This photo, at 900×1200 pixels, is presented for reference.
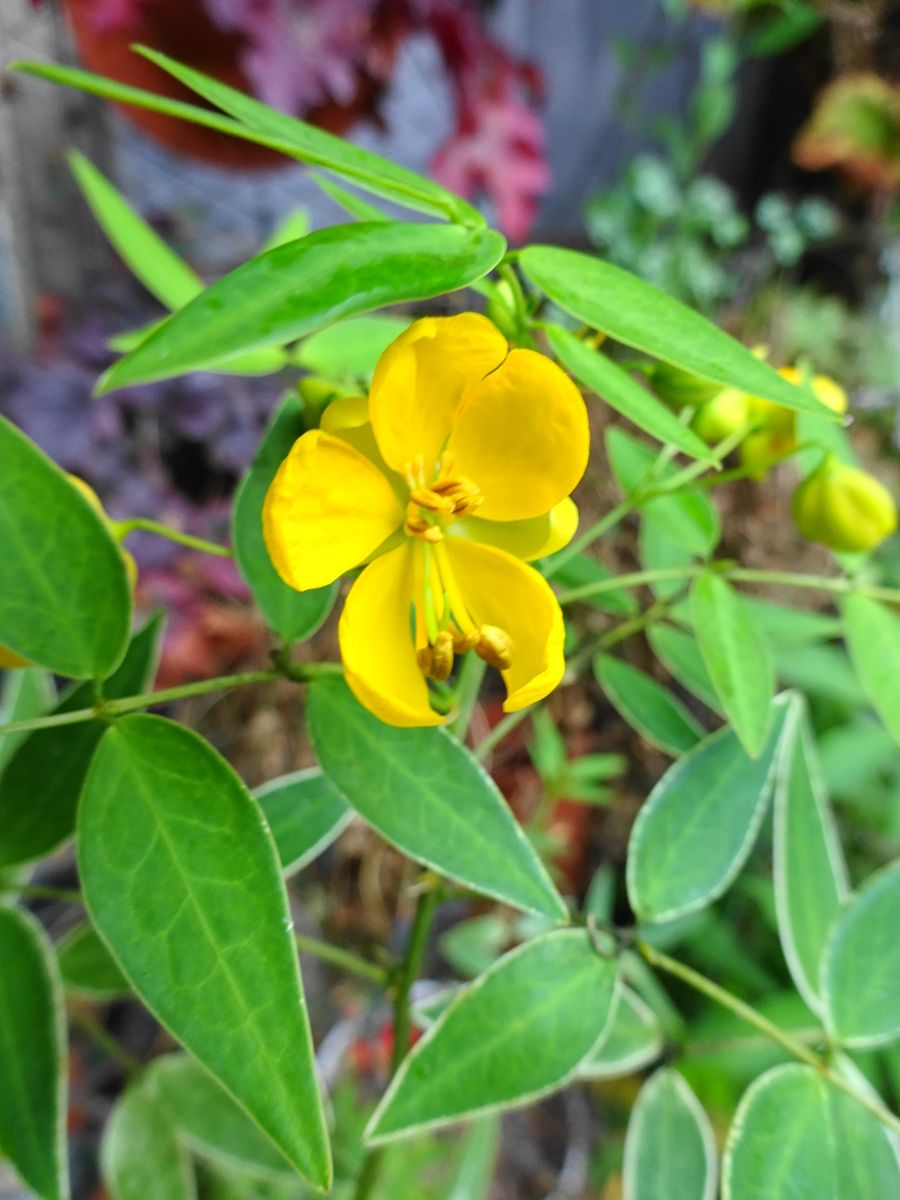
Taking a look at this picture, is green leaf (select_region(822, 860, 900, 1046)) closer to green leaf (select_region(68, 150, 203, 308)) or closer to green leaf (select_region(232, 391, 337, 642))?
green leaf (select_region(232, 391, 337, 642))

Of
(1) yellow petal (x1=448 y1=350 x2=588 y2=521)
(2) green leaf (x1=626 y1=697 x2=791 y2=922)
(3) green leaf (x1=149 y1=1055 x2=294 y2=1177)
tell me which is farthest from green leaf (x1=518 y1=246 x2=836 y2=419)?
(3) green leaf (x1=149 y1=1055 x2=294 y2=1177)

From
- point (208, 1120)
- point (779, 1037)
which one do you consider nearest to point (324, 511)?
point (779, 1037)

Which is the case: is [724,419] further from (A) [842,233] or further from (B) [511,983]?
(A) [842,233]

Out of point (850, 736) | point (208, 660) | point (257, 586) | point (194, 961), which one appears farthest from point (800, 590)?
point (194, 961)

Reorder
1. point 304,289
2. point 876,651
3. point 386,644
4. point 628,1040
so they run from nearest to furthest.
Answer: point 304,289 → point 386,644 → point 876,651 → point 628,1040

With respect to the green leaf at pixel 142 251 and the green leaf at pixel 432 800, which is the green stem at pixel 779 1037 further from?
the green leaf at pixel 142 251

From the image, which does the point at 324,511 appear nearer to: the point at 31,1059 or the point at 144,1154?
the point at 31,1059
